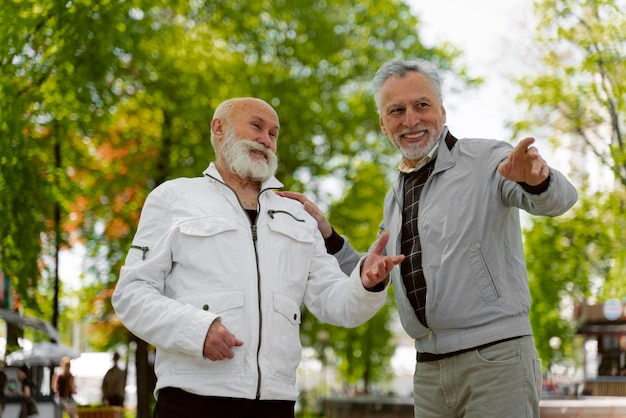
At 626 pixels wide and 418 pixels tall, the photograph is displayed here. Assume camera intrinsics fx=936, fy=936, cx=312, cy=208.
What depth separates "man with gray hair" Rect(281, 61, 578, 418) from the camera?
168 inches

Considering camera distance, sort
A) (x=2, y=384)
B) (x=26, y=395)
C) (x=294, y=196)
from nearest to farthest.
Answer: (x=294, y=196) → (x=2, y=384) → (x=26, y=395)

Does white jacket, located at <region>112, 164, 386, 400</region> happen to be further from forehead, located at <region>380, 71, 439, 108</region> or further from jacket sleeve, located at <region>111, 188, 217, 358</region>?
forehead, located at <region>380, 71, 439, 108</region>

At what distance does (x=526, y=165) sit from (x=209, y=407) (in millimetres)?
1701

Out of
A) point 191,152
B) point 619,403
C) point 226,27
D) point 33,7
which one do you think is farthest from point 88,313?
point 619,403

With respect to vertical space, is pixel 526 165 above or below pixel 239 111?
below

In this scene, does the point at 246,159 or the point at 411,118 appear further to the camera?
the point at 411,118

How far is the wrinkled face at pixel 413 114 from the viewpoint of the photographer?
15.5ft

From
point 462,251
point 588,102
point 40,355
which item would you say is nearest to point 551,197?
point 462,251

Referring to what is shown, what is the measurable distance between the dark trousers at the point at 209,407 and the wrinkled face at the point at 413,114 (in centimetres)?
151

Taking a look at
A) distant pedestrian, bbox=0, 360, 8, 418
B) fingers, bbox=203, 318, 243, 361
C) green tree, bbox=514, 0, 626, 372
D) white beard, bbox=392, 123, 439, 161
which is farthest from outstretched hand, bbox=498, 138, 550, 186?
green tree, bbox=514, 0, 626, 372

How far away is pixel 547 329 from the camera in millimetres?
39281

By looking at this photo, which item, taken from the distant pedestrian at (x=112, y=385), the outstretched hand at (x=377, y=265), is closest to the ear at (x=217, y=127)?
the outstretched hand at (x=377, y=265)

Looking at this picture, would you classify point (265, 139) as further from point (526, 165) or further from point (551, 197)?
point (551, 197)

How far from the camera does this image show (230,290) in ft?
13.5
